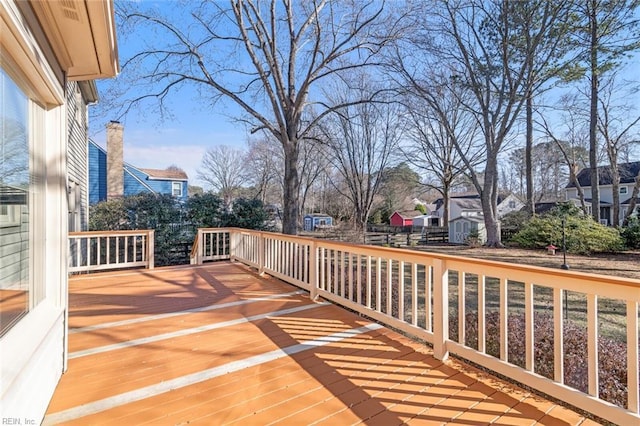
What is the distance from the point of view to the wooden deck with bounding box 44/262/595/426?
1.92 m

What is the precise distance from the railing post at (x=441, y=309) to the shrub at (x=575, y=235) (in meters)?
12.1

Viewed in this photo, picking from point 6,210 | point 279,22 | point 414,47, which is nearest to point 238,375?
point 6,210

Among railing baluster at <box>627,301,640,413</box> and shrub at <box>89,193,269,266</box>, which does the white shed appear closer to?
shrub at <box>89,193,269,266</box>

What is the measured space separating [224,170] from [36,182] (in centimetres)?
2721

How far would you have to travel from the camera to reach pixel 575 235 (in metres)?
11.7

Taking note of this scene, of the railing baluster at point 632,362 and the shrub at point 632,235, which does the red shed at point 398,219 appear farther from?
the railing baluster at point 632,362

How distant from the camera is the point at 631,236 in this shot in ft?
41.5

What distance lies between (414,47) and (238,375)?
39.2ft

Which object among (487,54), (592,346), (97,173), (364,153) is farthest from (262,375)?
(364,153)

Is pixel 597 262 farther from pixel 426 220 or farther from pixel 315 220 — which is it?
pixel 426 220

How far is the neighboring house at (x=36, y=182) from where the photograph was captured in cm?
149

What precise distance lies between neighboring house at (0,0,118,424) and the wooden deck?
0.42 m

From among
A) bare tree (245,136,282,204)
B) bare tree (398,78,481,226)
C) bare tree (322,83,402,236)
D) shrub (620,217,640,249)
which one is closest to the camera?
shrub (620,217,640,249)

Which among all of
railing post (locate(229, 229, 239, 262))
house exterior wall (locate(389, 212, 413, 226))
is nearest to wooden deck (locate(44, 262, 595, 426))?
railing post (locate(229, 229, 239, 262))
